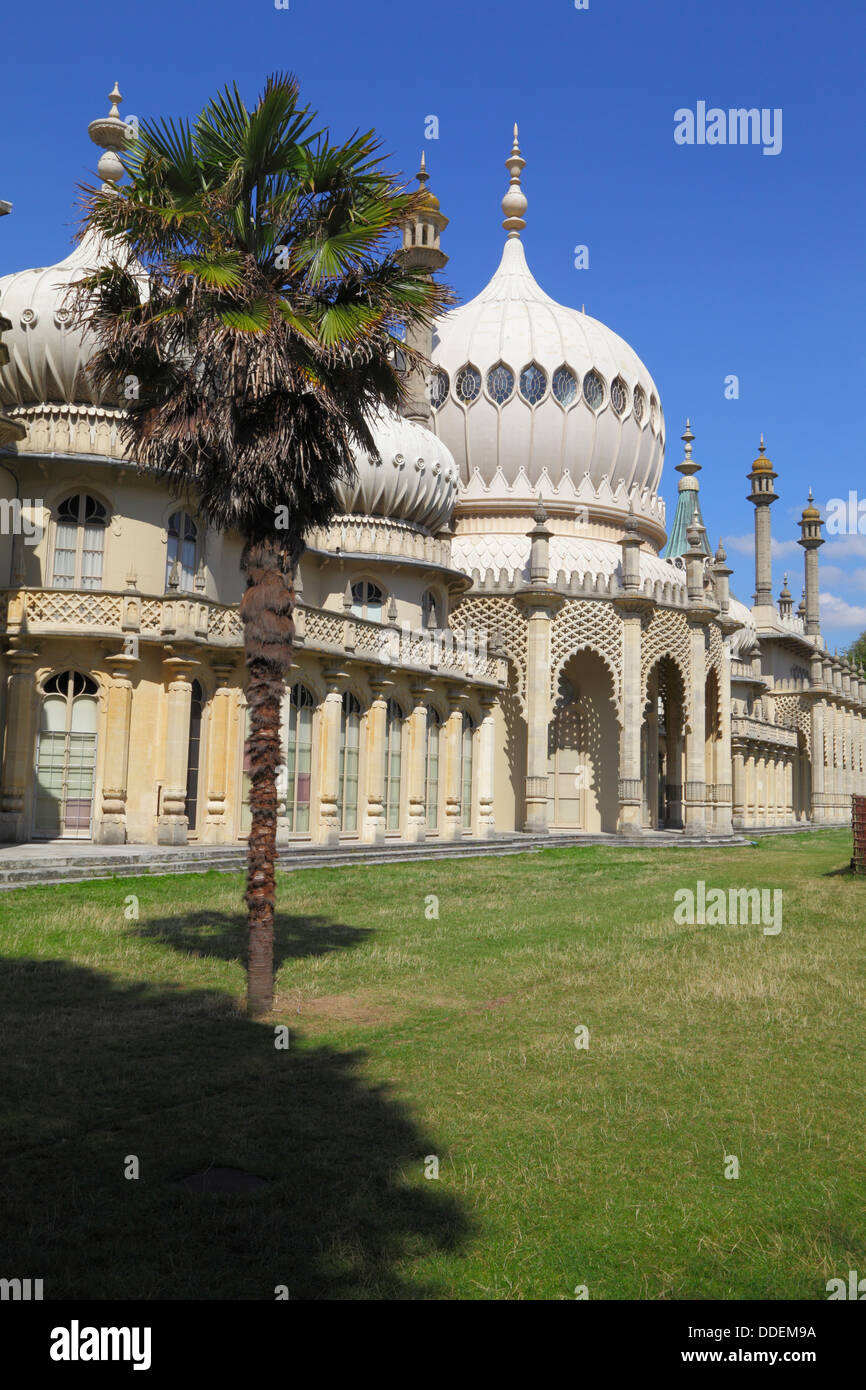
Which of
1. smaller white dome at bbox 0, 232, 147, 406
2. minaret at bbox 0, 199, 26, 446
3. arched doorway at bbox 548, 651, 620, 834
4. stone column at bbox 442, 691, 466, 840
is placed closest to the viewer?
minaret at bbox 0, 199, 26, 446

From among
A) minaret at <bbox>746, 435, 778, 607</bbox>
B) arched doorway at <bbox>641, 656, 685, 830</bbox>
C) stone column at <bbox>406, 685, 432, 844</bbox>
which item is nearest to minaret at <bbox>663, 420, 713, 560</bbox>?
minaret at <bbox>746, 435, 778, 607</bbox>

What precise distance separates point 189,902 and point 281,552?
646 cm

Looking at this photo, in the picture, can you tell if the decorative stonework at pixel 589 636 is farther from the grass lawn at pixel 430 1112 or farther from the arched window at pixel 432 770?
the grass lawn at pixel 430 1112

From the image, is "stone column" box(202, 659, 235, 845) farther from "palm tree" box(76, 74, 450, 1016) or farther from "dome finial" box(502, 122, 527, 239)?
"dome finial" box(502, 122, 527, 239)

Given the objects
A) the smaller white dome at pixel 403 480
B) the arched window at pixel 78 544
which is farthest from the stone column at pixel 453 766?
the arched window at pixel 78 544

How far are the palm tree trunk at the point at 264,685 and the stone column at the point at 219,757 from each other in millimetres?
11958

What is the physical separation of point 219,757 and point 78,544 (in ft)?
16.2

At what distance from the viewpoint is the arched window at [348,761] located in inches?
991

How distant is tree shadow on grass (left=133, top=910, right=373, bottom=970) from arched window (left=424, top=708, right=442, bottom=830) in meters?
14.0

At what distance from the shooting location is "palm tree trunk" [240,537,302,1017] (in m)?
10.3

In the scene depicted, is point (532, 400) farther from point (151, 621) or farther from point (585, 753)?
point (151, 621)

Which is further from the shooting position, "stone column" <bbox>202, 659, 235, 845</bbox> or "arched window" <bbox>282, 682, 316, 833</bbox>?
"arched window" <bbox>282, 682, 316, 833</bbox>

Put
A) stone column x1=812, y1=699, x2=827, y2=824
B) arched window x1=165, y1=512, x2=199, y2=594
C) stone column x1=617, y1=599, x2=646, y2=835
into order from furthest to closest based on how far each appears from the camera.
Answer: stone column x1=812, y1=699, x2=827, y2=824 → stone column x1=617, y1=599, x2=646, y2=835 → arched window x1=165, y1=512, x2=199, y2=594
